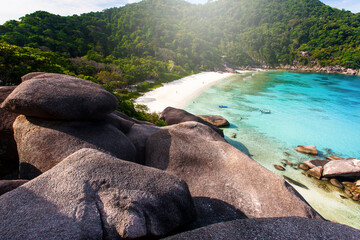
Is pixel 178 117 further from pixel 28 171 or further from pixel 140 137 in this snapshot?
pixel 28 171

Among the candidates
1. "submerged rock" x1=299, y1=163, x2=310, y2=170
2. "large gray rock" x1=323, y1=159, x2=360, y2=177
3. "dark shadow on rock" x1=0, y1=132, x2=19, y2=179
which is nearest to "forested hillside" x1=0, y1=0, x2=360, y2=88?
"dark shadow on rock" x1=0, y1=132, x2=19, y2=179

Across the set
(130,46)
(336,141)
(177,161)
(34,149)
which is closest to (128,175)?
(177,161)

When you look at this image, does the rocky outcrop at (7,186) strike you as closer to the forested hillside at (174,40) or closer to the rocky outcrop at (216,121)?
the forested hillside at (174,40)

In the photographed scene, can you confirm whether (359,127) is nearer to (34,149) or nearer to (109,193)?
(109,193)

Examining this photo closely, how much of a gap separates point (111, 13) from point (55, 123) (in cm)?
15346

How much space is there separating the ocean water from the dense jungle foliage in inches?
948

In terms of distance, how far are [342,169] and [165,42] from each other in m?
109

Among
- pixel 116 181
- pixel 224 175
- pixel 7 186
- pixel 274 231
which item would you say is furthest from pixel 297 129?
pixel 7 186

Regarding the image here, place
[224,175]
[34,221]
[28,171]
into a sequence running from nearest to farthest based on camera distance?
1. [34,221]
2. [28,171]
3. [224,175]

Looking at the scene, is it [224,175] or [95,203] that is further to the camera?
[224,175]

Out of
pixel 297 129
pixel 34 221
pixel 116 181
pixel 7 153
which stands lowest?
pixel 297 129

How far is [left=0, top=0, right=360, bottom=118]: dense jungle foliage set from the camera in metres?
43.5

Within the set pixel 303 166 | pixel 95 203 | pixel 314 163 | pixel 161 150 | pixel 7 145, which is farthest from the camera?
pixel 314 163

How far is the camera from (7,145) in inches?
337
